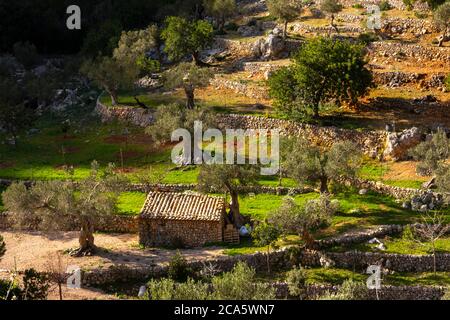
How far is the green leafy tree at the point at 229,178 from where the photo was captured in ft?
159

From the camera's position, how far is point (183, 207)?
4838 cm

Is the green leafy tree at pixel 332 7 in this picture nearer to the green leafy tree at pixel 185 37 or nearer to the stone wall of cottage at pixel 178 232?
the green leafy tree at pixel 185 37

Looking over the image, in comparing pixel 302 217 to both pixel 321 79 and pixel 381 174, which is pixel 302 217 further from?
pixel 321 79

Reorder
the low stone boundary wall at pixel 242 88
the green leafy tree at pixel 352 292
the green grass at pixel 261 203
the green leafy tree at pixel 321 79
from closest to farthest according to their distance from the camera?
1. the green leafy tree at pixel 352 292
2. the green grass at pixel 261 203
3. the green leafy tree at pixel 321 79
4. the low stone boundary wall at pixel 242 88

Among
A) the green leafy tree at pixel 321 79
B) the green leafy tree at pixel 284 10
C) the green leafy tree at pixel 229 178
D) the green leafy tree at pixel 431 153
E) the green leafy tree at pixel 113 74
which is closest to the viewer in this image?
the green leafy tree at pixel 229 178

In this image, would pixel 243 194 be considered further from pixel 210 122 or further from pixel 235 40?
pixel 235 40

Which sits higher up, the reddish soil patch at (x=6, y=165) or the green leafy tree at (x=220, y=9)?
the green leafy tree at (x=220, y=9)

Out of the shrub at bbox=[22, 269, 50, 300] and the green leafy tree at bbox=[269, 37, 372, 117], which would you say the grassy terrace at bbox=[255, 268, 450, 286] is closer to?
the shrub at bbox=[22, 269, 50, 300]

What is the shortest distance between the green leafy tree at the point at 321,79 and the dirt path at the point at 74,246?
71.9 ft

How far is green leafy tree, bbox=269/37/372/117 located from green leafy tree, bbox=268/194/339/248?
65.9 ft

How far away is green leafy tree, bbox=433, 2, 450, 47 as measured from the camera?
72688mm

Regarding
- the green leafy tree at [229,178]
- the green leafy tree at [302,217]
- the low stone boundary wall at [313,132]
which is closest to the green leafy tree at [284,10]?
the low stone boundary wall at [313,132]

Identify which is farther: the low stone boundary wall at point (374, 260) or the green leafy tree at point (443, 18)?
the green leafy tree at point (443, 18)
